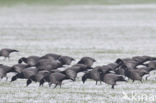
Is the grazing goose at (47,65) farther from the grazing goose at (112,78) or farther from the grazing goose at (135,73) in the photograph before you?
the grazing goose at (135,73)

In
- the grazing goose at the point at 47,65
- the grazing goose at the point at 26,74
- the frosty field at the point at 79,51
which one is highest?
the grazing goose at the point at 47,65

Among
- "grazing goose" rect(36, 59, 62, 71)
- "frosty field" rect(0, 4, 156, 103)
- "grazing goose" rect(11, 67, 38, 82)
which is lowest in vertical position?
"frosty field" rect(0, 4, 156, 103)

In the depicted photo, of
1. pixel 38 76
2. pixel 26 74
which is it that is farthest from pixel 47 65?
pixel 38 76

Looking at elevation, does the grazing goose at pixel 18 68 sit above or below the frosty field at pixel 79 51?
above

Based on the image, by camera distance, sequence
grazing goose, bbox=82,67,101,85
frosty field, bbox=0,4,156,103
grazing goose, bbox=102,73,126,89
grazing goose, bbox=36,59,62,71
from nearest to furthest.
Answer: frosty field, bbox=0,4,156,103 → grazing goose, bbox=102,73,126,89 → grazing goose, bbox=82,67,101,85 → grazing goose, bbox=36,59,62,71

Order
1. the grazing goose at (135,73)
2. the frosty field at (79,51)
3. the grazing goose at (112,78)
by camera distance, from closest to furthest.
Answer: the frosty field at (79,51), the grazing goose at (112,78), the grazing goose at (135,73)

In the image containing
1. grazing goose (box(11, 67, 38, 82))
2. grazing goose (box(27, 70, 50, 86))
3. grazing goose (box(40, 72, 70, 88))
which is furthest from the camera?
grazing goose (box(11, 67, 38, 82))

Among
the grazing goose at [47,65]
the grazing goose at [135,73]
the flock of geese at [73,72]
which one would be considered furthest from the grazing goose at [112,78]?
the grazing goose at [47,65]

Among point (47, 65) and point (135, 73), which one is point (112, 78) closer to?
point (135, 73)

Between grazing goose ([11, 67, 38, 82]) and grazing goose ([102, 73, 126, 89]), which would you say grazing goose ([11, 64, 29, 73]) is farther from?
grazing goose ([102, 73, 126, 89])

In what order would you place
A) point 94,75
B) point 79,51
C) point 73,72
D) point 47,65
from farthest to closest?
point 79,51 → point 47,65 → point 73,72 → point 94,75

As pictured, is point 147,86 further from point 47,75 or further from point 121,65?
point 47,75

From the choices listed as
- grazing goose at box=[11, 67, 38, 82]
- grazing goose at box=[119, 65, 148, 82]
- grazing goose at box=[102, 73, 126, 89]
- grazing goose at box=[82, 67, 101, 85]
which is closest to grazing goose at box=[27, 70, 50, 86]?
grazing goose at box=[11, 67, 38, 82]

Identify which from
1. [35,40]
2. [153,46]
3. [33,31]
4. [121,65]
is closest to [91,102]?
[121,65]
